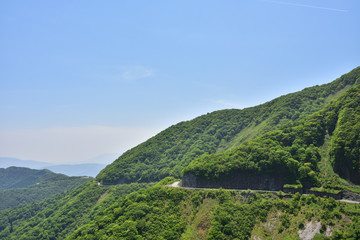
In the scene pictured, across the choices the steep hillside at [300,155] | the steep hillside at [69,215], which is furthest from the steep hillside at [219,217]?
the steep hillside at [69,215]

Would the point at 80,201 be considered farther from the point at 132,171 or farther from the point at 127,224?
the point at 127,224

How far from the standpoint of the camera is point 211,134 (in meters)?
131

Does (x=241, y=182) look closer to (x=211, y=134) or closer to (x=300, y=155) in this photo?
(x=300, y=155)

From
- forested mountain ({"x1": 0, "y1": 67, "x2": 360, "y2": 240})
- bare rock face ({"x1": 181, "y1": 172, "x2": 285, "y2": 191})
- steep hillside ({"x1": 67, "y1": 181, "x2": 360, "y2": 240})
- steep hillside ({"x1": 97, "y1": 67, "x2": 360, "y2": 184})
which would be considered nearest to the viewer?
steep hillside ({"x1": 67, "y1": 181, "x2": 360, "y2": 240})

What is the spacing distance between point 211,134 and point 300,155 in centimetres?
7227

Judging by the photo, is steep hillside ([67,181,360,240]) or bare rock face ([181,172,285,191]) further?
bare rock face ([181,172,285,191])

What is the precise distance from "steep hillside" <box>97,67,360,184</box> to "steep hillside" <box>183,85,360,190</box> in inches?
1178

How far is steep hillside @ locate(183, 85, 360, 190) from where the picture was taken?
177ft

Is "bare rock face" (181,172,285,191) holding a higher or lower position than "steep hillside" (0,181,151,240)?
higher

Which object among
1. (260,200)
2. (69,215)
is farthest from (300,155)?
(69,215)

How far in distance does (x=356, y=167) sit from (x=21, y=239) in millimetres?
113541

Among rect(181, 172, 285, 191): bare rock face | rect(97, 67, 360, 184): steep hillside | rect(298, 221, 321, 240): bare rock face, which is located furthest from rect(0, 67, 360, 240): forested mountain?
rect(97, 67, 360, 184): steep hillside

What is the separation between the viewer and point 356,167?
50.9 metres

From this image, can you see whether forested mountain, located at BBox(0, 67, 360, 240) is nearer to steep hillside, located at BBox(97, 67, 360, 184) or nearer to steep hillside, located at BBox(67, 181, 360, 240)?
steep hillside, located at BBox(67, 181, 360, 240)
